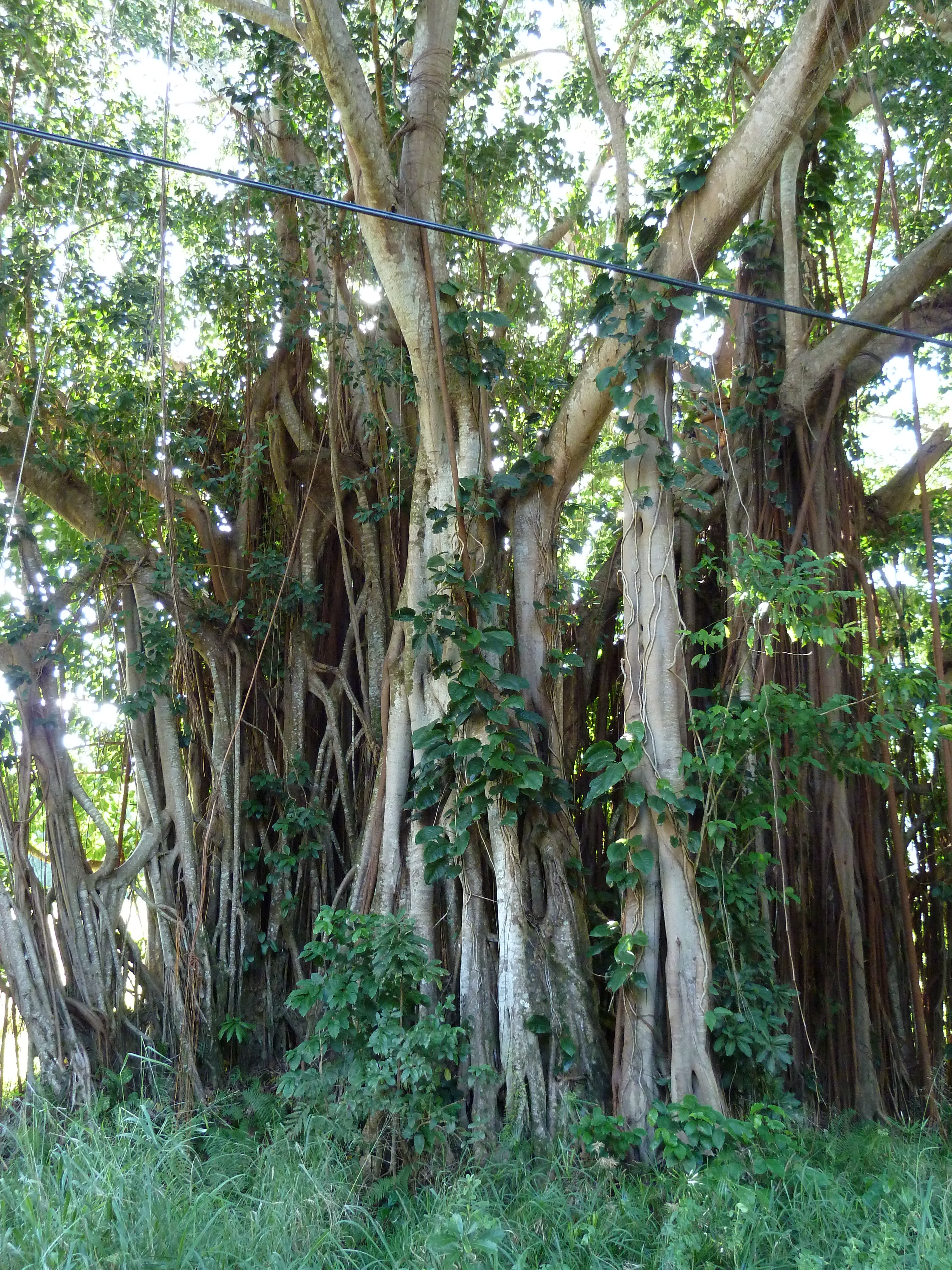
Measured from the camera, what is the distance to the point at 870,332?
458 cm

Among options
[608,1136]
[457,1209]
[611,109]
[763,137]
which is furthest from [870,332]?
[457,1209]

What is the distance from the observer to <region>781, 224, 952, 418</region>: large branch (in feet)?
14.7

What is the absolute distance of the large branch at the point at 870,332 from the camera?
4488 mm

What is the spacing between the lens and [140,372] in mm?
5547

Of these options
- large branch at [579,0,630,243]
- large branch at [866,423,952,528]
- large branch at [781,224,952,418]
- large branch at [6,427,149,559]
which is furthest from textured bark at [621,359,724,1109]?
large branch at [6,427,149,559]

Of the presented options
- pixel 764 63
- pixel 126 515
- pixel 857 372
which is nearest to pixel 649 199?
pixel 857 372

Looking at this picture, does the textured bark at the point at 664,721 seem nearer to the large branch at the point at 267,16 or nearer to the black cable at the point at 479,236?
the black cable at the point at 479,236

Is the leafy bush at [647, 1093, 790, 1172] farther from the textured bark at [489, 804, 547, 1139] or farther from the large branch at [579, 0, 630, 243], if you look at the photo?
the large branch at [579, 0, 630, 243]

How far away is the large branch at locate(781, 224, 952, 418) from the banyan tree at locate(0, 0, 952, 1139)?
0.02 meters

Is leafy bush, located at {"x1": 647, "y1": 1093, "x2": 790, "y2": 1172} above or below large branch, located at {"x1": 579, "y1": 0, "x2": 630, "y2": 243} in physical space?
below

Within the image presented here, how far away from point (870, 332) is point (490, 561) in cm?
205

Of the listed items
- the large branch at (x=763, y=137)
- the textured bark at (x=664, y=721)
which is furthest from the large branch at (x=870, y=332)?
the textured bark at (x=664, y=721)

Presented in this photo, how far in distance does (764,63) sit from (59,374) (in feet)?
14.4

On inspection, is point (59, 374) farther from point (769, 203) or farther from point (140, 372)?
point (769, 203)
